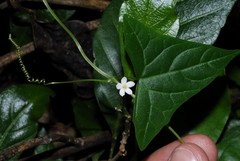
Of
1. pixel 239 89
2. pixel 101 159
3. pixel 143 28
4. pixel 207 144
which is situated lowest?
pixel 101 159

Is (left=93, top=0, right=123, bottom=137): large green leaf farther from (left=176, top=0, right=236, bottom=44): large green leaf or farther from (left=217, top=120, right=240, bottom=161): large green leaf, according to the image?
(left=217, top=120, right=240, bottom=161): large green leaf

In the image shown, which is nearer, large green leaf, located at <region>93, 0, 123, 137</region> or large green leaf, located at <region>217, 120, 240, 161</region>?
large green leaf, located at <region>93, 0, 123, 137</region>

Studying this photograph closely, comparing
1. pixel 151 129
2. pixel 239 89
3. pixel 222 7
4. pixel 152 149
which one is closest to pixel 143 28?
pixel 151 129

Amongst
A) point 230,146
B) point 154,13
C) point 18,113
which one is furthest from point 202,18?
point 18,113

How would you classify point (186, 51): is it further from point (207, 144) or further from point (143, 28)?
point (207, 144)

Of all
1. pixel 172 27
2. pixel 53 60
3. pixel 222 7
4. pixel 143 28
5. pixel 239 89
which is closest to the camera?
pixel 143 28

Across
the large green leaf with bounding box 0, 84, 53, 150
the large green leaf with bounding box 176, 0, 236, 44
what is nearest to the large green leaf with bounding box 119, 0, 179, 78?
the large green leaf with bounding box 176, 0, 236, 44
